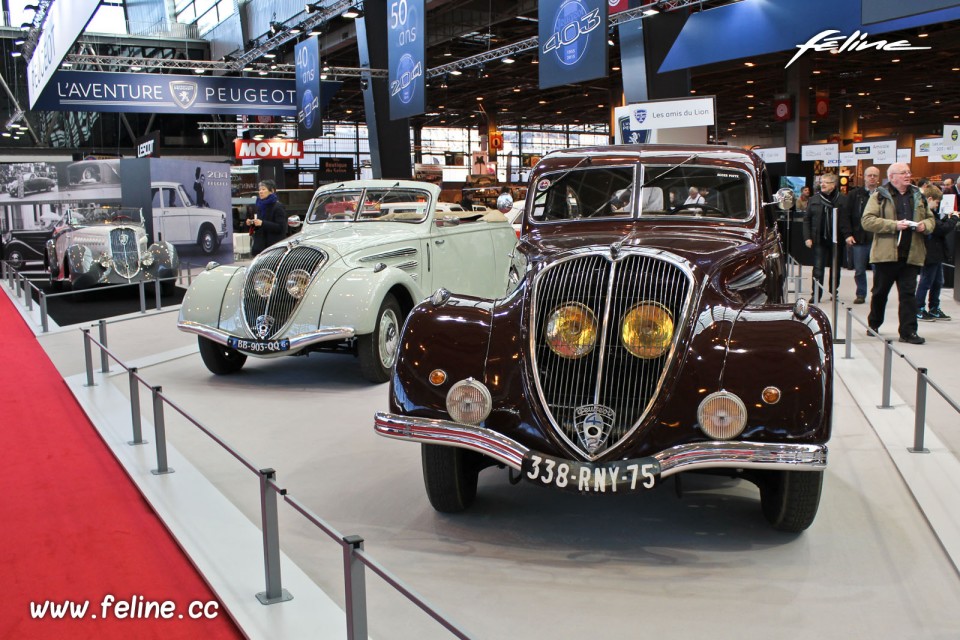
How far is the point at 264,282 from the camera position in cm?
685

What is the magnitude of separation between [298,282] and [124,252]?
7572mm

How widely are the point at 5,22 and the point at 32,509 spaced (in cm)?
3394

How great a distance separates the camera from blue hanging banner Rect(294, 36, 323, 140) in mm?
17500

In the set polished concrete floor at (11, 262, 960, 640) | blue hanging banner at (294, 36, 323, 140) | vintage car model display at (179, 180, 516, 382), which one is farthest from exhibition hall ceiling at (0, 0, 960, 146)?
polished concrete floor at (11, 262, 960, 640)

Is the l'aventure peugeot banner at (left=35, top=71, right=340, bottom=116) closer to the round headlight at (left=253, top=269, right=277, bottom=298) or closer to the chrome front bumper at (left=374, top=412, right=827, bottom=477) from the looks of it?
the round headlight at (left=253, top=269, right=277, bottom=298)

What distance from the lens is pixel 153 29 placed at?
32531mm

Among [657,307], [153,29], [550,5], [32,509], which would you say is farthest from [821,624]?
[153,29]

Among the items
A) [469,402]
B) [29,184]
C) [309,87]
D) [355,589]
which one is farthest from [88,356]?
[309,87]

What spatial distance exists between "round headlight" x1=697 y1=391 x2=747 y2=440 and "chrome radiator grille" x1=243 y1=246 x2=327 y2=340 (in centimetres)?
410

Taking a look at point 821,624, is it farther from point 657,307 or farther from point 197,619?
point 197,619

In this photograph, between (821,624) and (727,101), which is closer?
(821,624)

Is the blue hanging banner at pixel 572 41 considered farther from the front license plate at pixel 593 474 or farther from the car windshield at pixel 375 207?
the front license plate at pixel 593 474

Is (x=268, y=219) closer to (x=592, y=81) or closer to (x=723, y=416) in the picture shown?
(x=723, y=416)

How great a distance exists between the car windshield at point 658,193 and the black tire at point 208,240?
1148cm
